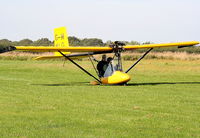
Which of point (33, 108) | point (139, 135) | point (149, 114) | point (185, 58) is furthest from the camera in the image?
point (185, 58)

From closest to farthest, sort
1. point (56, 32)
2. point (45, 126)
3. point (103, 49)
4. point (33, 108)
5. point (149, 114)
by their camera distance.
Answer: point (45, 126), point (149, 114), point (33, 108), point (103, 49), point (56, 32)

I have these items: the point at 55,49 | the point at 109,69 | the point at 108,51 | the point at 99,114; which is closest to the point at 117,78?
the point at 109,69

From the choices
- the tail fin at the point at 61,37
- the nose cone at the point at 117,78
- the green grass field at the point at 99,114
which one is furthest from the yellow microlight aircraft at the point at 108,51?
the green grass field at the point at 99,114

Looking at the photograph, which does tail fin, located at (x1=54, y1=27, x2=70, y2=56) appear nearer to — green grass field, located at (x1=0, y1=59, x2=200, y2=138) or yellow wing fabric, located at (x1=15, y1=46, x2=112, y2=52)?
yellow wing fabric, located at (x1=15, y1=46, x2=112, y2=52)

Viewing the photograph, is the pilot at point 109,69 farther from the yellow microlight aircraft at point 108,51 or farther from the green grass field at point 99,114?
the green grass field at point 99,114

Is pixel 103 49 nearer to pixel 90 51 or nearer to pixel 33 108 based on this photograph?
pixel 90 51

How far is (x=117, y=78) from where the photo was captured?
802 inches

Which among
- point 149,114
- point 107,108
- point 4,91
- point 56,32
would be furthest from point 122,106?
point 56,32

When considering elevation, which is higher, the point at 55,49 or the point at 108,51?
the point at 55,49

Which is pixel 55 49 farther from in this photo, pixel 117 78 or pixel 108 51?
pixel 117 78

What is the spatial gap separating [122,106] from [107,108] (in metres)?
→ 0.70

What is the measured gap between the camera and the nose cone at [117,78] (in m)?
20.0

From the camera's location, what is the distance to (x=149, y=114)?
11.1 metres

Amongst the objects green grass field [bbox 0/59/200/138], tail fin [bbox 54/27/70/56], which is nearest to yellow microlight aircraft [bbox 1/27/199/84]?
tail fin [bbox 54/27/70/56]
